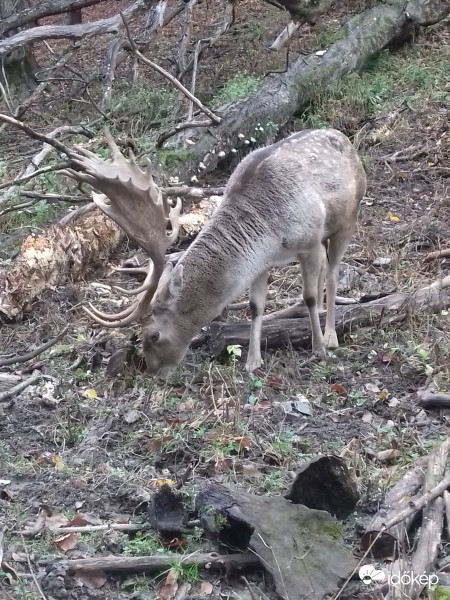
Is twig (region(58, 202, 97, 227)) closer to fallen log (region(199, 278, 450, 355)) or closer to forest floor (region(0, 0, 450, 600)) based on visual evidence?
forest floor (region(0, 0, 450, 600))

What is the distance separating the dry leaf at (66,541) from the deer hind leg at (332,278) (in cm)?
338

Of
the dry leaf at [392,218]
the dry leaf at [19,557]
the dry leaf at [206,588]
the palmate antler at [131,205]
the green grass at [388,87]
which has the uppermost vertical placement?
the palmate antler at [131,205]

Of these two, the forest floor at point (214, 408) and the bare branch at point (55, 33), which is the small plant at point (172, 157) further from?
the bare branch at point (55, 33)

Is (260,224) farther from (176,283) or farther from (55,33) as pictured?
(55,33)

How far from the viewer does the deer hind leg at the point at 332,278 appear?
25.3 ft

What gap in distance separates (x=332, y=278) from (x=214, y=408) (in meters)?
1.98

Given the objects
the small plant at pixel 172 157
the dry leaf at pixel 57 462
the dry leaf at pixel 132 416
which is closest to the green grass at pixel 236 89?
the small plant at pixel 172 157

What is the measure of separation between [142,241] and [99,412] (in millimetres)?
1434

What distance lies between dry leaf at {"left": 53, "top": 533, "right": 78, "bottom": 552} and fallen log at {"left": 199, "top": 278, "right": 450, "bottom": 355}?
9.64ft

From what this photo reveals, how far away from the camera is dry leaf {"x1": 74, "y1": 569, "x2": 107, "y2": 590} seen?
462 cm

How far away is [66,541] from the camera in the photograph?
4996 mm

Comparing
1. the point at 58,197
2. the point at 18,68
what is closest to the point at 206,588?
the point at 58,197

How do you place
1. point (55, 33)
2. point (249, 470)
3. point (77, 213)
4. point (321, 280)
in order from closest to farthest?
point (249, 470) → point (321, 280) → point (77, 213) → point (55, 33)

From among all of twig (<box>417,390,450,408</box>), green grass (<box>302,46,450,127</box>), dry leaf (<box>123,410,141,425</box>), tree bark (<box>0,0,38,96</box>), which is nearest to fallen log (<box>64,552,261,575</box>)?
dry leaf (<box>123,410,141,425</box>)
